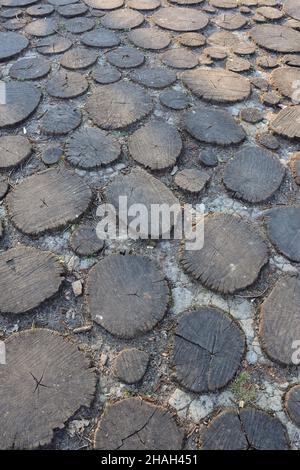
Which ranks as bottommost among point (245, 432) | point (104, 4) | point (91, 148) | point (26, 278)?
point (245, 432)

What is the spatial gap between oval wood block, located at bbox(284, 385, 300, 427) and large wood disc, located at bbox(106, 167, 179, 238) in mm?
1111

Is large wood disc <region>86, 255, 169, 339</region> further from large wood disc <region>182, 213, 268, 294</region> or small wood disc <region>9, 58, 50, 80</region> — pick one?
small wood disc <region>9, 58, 50, 80</region>

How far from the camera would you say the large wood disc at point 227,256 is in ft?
7.45

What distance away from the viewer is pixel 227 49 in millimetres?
3852

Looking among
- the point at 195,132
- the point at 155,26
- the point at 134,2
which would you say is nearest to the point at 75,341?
the point at 195,132

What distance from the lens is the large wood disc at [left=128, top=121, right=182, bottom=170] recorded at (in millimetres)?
2826

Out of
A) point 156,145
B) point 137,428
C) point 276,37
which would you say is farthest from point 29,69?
point 137,428

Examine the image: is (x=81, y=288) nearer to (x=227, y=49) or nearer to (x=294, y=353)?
(x=294, y=353)

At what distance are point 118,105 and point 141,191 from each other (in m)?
0.93

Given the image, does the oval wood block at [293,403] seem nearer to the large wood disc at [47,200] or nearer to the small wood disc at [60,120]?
the large wood disc at [47,200]

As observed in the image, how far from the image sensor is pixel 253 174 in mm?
2775

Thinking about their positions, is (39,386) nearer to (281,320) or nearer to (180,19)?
(281,320)

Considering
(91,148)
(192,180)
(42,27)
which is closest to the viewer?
(192,180)

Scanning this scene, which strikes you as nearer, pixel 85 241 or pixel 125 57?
pixel 85 241
